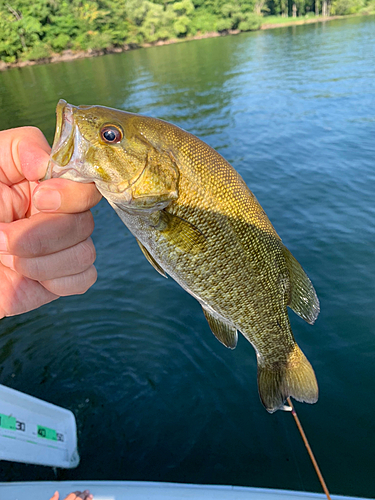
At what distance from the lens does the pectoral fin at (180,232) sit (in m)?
1.98

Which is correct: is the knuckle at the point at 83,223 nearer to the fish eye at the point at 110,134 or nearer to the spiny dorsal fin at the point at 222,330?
the fish eye at the point at 110,134

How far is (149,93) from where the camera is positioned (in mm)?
23156

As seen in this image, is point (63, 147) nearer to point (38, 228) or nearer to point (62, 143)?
point (62, 143)

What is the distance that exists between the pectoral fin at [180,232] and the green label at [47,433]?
115 inches

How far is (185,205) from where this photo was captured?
77.9 inches

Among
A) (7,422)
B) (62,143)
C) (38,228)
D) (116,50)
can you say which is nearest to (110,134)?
(62,143)

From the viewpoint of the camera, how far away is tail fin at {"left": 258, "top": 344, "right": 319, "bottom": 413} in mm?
2448

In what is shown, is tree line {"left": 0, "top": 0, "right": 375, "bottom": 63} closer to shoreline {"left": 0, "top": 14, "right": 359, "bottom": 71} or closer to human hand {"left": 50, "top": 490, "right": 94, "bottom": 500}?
shoreline {"left": 0, "top": 14, "right": 359, "bottom": 71}

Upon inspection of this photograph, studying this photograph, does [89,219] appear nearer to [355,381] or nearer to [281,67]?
[355,381]

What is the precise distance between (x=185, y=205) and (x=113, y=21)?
2712 inches

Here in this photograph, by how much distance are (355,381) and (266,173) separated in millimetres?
7305

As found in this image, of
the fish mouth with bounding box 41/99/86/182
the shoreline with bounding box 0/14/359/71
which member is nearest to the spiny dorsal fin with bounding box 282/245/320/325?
the fish mouth with bounding box 41/99/86/182

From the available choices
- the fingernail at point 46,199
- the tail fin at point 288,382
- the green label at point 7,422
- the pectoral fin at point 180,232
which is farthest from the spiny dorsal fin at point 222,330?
the green label at point 7,422

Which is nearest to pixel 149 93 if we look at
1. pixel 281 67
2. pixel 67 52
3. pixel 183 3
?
pixel 281 67
